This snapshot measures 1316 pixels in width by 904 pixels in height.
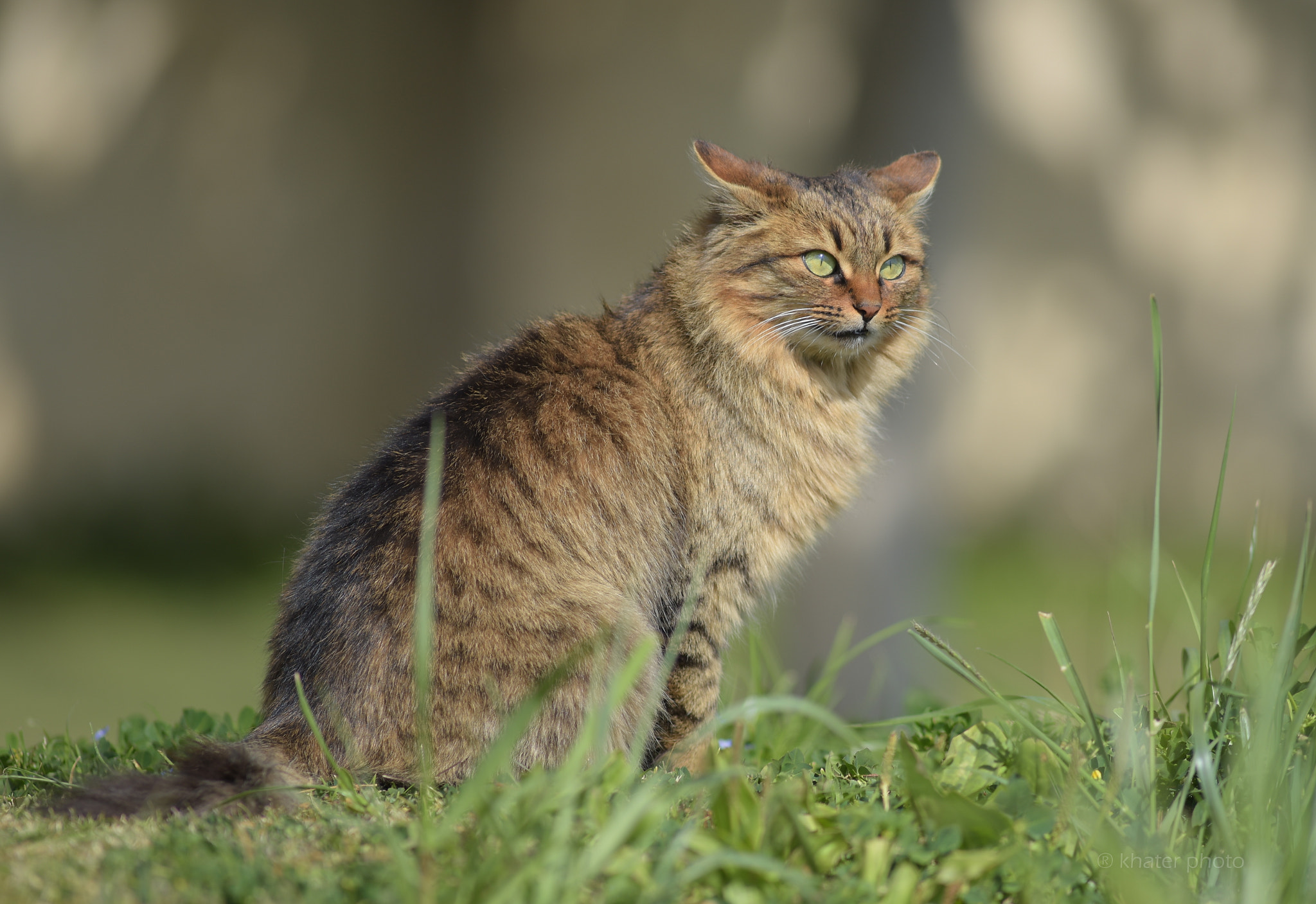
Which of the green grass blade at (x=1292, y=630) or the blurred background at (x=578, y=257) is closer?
the green grass blade at (x=1292, y=630)

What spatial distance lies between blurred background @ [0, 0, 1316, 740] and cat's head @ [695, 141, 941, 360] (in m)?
2.07

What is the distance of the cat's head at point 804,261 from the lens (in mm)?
2650

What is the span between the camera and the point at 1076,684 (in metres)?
1.87

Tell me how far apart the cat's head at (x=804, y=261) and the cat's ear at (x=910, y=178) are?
102mm

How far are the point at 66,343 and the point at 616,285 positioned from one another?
3.07 m

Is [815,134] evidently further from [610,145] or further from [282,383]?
[282,383]

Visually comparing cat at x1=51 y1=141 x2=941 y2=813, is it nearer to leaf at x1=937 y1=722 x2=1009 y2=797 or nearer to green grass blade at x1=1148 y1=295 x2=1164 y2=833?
leaf at x1=937 y1=722 x2=1009 y2=797

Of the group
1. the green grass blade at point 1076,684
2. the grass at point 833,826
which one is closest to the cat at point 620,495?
the grass at point 833,826

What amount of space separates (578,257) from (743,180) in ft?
13.6

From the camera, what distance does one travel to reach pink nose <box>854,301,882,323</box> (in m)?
2.62

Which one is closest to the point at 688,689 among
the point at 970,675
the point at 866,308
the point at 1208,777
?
the point at 970,675

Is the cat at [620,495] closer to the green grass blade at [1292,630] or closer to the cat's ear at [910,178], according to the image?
the cat's ear at [910,178]

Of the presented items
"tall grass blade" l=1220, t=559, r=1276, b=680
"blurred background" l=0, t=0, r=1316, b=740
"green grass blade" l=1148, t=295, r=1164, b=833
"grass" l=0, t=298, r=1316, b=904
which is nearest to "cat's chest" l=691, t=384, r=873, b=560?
"grass" l=0, t=298, r=1316, b=904

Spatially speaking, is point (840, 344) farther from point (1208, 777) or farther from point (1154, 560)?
point (1208, 777)
